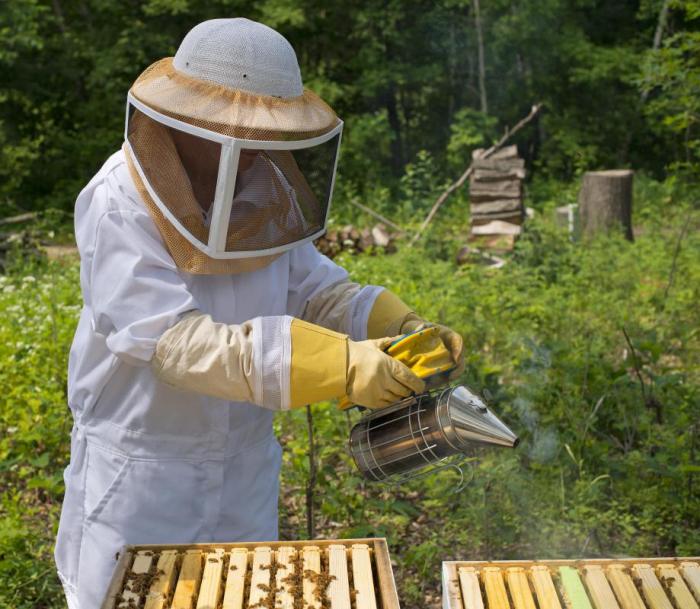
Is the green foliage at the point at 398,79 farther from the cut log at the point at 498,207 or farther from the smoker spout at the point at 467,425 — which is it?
the smoker spout at the point at 467,425

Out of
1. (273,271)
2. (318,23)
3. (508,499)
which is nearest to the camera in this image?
(273,271)

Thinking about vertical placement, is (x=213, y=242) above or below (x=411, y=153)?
above

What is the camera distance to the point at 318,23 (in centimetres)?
1403

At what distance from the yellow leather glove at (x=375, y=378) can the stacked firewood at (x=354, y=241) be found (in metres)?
6.46

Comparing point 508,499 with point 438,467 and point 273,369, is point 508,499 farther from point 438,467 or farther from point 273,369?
point 273,369

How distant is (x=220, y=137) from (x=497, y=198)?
25.9ft

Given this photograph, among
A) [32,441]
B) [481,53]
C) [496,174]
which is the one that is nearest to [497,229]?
[496,174]

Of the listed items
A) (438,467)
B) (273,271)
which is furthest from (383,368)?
(273,271)

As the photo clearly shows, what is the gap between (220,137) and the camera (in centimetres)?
188

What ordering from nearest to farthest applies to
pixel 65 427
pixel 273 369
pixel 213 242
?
1. pixel 273 369
2. pixel 213 242
3. pixel 65 427

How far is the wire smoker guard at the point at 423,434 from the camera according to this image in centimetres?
198

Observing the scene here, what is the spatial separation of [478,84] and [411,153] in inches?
76.2

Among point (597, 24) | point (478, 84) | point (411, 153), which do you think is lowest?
point (411, 153)

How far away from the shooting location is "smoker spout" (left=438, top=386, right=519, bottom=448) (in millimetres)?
1970
